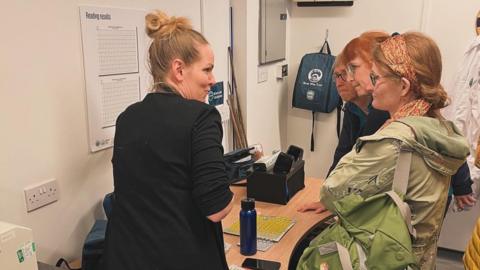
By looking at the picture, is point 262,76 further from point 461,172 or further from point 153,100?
point 153,100

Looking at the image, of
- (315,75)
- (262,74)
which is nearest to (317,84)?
(315,75)

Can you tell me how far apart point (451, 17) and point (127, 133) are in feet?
8.40

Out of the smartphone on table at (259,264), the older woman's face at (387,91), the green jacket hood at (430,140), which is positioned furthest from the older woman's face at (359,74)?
the smartphone on table at (259,264)

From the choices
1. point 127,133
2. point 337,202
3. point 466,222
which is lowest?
point 466,222

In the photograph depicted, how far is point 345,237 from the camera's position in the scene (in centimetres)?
145

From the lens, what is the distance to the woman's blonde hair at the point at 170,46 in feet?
4.50

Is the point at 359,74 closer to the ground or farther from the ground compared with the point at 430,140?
farther from the ground

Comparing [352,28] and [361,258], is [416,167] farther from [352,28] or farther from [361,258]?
[352,28]

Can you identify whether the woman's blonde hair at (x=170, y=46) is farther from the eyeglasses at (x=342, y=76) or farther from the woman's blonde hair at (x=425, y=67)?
the eyeglasses at (x=342, y=76)

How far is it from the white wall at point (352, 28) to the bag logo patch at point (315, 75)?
237 millimetres

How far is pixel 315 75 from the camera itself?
3.35 meters

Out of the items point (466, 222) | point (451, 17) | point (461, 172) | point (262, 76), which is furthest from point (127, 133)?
point (466, 222)

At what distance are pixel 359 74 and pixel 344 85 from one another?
5.6 inches

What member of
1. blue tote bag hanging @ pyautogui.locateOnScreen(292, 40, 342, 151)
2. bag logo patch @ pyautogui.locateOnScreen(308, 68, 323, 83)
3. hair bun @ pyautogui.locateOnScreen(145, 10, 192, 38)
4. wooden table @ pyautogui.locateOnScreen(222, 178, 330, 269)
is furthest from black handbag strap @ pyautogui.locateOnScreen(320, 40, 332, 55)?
hair bun @ pyautogui.locateOnScreen(145, 10, 192, 38)
